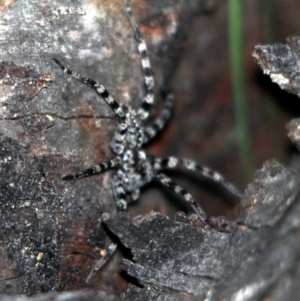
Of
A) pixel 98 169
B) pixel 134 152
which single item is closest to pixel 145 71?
pixel 134 152

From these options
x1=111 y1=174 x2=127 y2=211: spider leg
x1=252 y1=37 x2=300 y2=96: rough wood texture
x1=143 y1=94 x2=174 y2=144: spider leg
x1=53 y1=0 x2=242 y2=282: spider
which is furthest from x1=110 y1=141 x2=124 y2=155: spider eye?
x1=252 y1=37 x2=300 y2=96: rough wood texture

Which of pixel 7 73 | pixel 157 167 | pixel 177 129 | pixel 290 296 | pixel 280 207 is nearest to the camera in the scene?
pixel 7 73

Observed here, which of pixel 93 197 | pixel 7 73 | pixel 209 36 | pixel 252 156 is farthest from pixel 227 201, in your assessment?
pixel 7 73

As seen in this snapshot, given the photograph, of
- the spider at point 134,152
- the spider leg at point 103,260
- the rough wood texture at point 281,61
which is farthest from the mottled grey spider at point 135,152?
the rough wood texture at point 281,61

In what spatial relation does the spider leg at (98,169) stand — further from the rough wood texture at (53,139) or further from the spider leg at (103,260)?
the spider leg at (103,260)

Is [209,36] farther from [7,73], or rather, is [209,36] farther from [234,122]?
[7,73]

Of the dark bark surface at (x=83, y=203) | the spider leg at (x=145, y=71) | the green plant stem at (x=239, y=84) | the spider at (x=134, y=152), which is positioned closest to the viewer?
the dark bark surface at (x=83, y=203)

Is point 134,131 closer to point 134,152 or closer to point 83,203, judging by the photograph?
point 134,152
